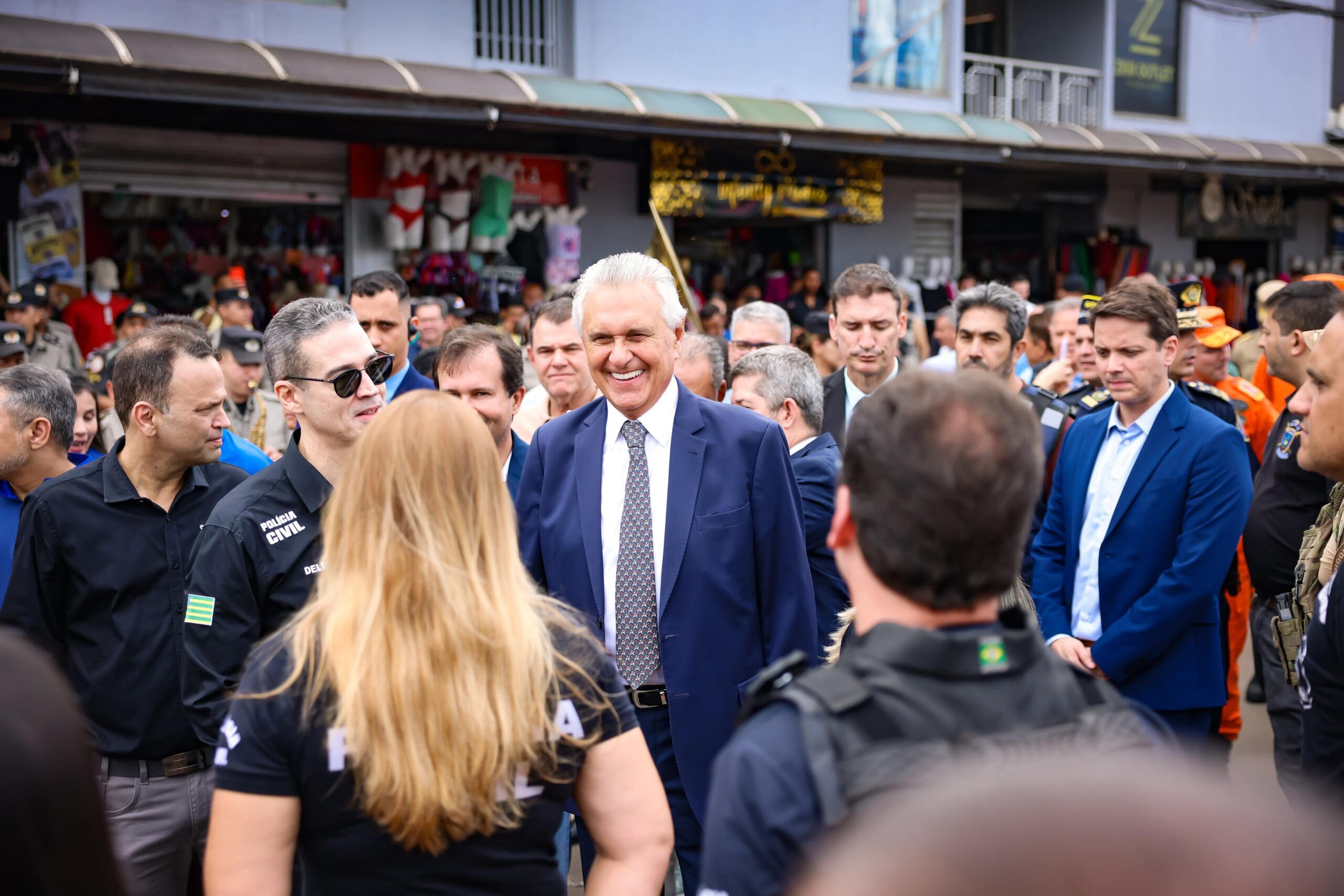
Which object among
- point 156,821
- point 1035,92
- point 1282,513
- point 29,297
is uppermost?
point 1035,92

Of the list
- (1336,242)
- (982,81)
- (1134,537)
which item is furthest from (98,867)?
(1336,242)

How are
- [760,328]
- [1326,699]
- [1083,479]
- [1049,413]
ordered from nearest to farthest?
1. [1326,699]
2. [1083,479]
3. [1049,413]
4. [760,328]

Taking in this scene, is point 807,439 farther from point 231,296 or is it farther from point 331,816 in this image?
point 231,296

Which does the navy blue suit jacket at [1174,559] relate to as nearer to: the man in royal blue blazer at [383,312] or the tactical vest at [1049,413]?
the tactical vest at [1049,413]

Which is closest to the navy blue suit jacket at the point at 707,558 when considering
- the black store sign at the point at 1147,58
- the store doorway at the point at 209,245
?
the store doorway at the point at 209,245

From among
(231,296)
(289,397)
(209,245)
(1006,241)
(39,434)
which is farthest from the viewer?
(1006,241)

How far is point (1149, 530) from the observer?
396cm

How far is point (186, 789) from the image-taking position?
3299mm

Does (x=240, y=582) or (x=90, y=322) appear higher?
(x=90, y=322)

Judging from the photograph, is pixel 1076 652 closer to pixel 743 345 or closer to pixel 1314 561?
pixel 1314 561

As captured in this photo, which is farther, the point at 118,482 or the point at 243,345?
the point at 243,345

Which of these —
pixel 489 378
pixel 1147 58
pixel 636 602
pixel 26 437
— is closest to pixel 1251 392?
pixel 489 378

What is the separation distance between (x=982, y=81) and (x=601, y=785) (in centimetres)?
1789

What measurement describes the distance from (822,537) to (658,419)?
32.3 inches
